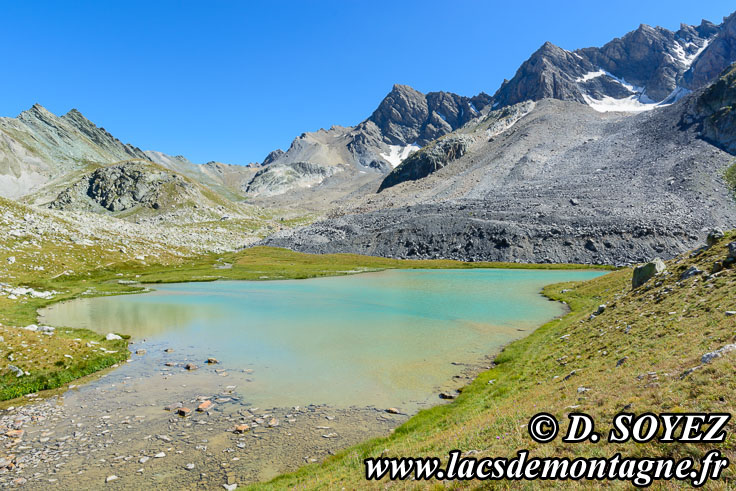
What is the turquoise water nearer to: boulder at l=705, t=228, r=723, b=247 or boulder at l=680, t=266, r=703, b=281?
boulder at l=680, t=266, r=703, b=281

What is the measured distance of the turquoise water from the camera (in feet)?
78.4

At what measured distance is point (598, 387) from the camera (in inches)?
552

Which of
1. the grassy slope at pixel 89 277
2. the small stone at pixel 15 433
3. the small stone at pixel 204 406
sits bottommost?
the small stone at pixel 15 433

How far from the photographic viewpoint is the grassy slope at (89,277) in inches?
959

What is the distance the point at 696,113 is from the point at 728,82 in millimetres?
20182

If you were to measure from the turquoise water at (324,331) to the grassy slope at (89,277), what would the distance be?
3.43 m

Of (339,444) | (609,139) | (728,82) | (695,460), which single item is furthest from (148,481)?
(728,82)

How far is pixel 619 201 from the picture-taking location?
139m

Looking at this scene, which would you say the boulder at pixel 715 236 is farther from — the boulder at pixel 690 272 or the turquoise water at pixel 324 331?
the turquoise water at pixel 324 331

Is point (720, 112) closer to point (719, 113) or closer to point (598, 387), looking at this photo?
point (719, 113)

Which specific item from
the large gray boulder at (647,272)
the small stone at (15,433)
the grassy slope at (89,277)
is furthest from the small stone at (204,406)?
the large gray boulder at (647,272)

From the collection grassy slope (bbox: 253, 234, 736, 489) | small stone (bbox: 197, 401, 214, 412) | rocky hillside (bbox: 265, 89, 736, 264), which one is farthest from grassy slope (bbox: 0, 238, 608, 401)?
grassy slope (bbox: 253, 234, 736, 489)

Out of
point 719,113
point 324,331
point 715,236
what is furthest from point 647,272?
point 719,113

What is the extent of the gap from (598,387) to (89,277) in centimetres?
9433
